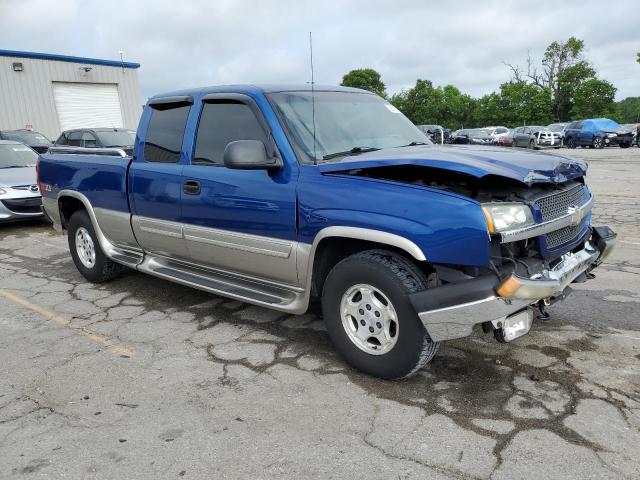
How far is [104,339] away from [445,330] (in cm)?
273

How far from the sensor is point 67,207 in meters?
6.11

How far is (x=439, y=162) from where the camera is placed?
10.1 feet

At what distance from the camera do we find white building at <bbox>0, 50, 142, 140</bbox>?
2309 centimetres

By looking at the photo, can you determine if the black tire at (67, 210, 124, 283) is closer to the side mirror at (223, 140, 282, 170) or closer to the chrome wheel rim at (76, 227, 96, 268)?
the chrome wheel rim at (76, 227, 96, 268)

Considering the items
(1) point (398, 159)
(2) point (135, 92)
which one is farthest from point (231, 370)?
(2) point (135, 92)

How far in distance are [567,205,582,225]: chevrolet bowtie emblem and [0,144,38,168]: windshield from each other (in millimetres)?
10027

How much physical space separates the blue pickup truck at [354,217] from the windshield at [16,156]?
6.55 meters

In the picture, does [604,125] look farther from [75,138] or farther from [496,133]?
[75,138]

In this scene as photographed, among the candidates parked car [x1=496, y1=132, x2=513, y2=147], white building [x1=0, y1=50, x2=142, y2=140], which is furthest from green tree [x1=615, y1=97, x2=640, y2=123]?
white building [x1=0, y1=50, x2=142, y2=140]

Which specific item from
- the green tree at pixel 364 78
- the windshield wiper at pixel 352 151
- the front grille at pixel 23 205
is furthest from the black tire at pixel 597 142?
the green tree at pixel 364 78

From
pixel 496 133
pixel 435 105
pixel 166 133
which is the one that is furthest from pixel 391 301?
pixel 435 105

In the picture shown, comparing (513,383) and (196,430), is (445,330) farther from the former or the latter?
(196,430)

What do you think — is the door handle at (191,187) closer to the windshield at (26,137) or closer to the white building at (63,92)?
the windshield at (26,137)

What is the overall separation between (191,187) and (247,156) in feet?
2.86
